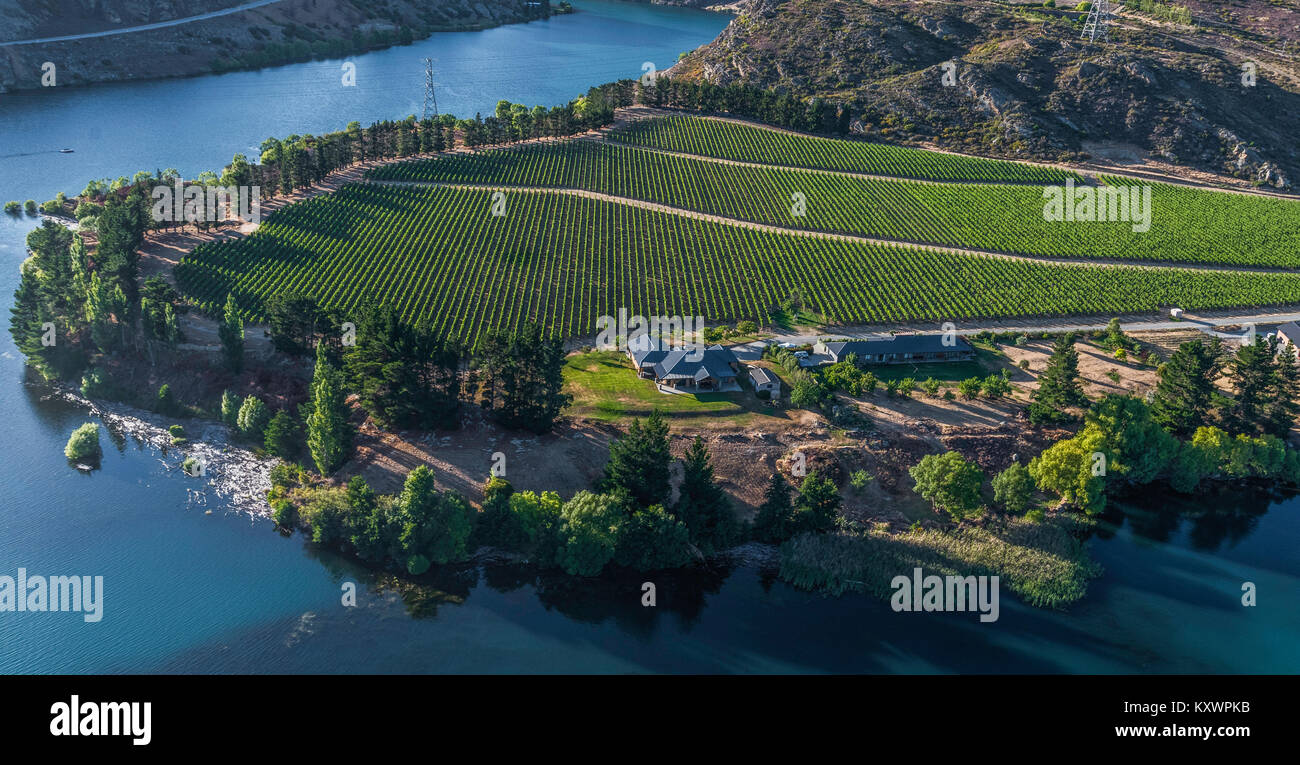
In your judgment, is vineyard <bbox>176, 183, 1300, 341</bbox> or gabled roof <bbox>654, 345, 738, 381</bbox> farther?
vineyard <bbox>176, 183, 1300, 341</bbox>

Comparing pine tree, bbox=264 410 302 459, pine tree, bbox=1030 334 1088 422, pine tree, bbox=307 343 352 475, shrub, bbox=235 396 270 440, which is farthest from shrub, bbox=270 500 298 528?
pine tree, bbox=1030 334 1088 422

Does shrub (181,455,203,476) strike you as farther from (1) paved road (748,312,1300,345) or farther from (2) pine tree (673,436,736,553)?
(1) paved road (748,312,1300,345)

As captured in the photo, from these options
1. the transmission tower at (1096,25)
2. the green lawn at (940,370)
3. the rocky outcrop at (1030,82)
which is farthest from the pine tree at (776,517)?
the transmission tower at (1096,25)

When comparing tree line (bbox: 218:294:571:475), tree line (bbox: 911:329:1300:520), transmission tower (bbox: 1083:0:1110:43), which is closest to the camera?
tree line (bbox: 911:329:1300:520)

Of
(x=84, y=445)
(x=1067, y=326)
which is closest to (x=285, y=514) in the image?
(x=84, y=445)

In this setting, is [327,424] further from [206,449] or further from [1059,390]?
[1059,390]

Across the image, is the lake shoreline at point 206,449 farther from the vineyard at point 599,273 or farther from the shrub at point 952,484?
the shrub at point 952,484

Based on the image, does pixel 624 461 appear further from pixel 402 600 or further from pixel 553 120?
pixel 553 120

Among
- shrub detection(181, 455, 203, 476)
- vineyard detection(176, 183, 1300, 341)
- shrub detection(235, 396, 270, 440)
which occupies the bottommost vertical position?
shrub detection(181, 455, 203, 476)
